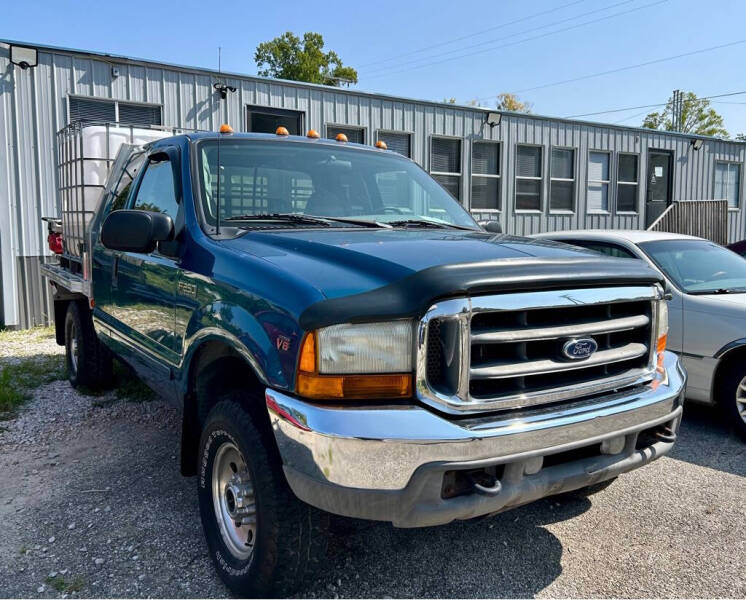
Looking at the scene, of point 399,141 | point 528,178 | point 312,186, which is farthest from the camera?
point 528,178

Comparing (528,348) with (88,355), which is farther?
(88,355)

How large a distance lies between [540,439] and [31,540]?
8.32 ft

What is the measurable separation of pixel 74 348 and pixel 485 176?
32.1 ft

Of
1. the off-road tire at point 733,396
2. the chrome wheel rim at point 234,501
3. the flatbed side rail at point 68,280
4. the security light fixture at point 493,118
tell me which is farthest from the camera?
the security light fixture at point 493,118

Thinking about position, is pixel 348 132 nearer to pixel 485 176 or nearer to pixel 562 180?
pixel 485 176

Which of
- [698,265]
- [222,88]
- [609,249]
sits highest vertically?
[222,88]

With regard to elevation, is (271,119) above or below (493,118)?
below

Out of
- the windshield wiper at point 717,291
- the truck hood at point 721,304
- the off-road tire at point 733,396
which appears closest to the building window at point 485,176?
the windshield wiper at point 717,291

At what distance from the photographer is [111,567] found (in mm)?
2830

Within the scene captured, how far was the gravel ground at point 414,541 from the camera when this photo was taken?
2.69 meters

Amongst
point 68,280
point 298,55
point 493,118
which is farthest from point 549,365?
point 298,55

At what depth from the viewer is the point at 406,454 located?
2.01 meters

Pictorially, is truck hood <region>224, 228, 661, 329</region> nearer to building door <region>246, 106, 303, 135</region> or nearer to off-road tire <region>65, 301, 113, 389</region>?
off-road tire <region>65, 301, 113, 389</region>

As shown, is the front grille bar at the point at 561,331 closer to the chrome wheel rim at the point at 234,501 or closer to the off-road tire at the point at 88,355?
the chrome wheel rim at the point at 234,501
